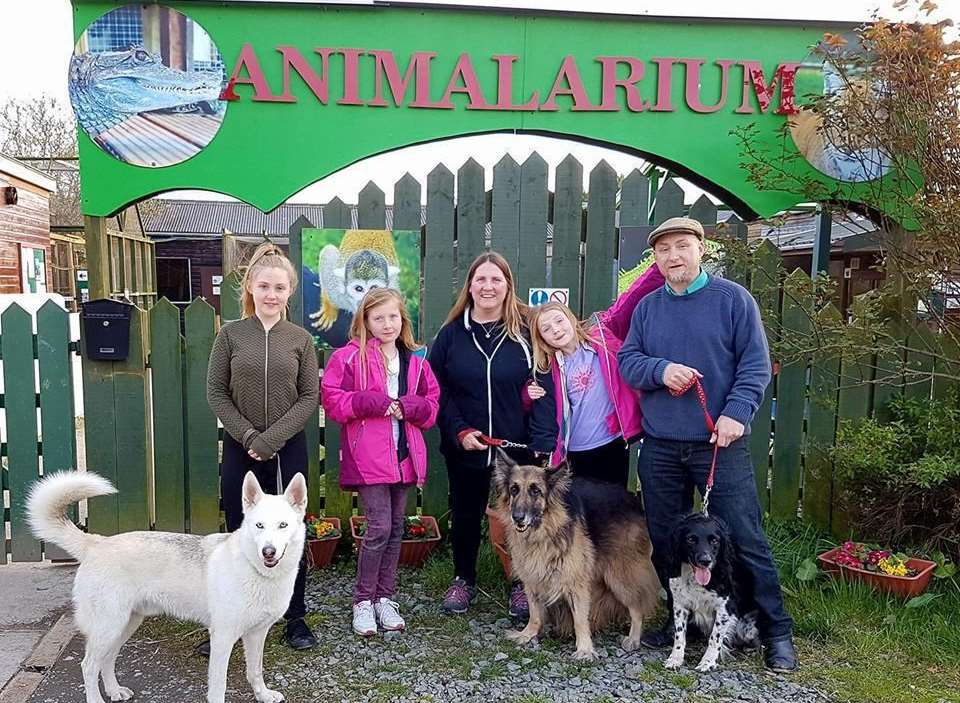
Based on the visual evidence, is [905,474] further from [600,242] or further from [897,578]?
[600,242]

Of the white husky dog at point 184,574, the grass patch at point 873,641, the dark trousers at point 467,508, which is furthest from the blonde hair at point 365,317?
the grass patch at point 873,641

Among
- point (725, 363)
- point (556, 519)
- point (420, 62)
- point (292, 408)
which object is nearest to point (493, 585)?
point (556, 519)

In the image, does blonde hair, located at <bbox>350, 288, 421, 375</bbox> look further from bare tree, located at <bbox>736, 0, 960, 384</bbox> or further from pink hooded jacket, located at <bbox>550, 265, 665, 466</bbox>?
bare tree, located at <bbox>736, 0, 960, 384</bbox>

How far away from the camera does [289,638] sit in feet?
12.5

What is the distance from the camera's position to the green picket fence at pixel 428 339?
4.79 meters

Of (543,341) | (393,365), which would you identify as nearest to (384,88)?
(393,365)

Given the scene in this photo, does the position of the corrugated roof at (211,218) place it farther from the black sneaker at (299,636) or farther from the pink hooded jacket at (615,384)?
the black sneaker at (299,636)

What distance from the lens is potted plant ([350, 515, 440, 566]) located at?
4844 millimetres

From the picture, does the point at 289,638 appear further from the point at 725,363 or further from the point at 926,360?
the point at 926,360

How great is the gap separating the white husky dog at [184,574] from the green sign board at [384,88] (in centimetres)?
254

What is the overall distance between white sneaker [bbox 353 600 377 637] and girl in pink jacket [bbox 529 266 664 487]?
4.47 feet

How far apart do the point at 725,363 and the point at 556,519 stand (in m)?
1.20

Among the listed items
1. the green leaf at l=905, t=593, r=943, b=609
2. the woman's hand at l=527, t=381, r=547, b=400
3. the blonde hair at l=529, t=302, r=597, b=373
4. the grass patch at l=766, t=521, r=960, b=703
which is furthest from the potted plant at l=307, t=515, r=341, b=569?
the green leaf at l=905, t=593, r=943, b=609

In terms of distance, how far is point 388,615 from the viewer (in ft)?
13.2
